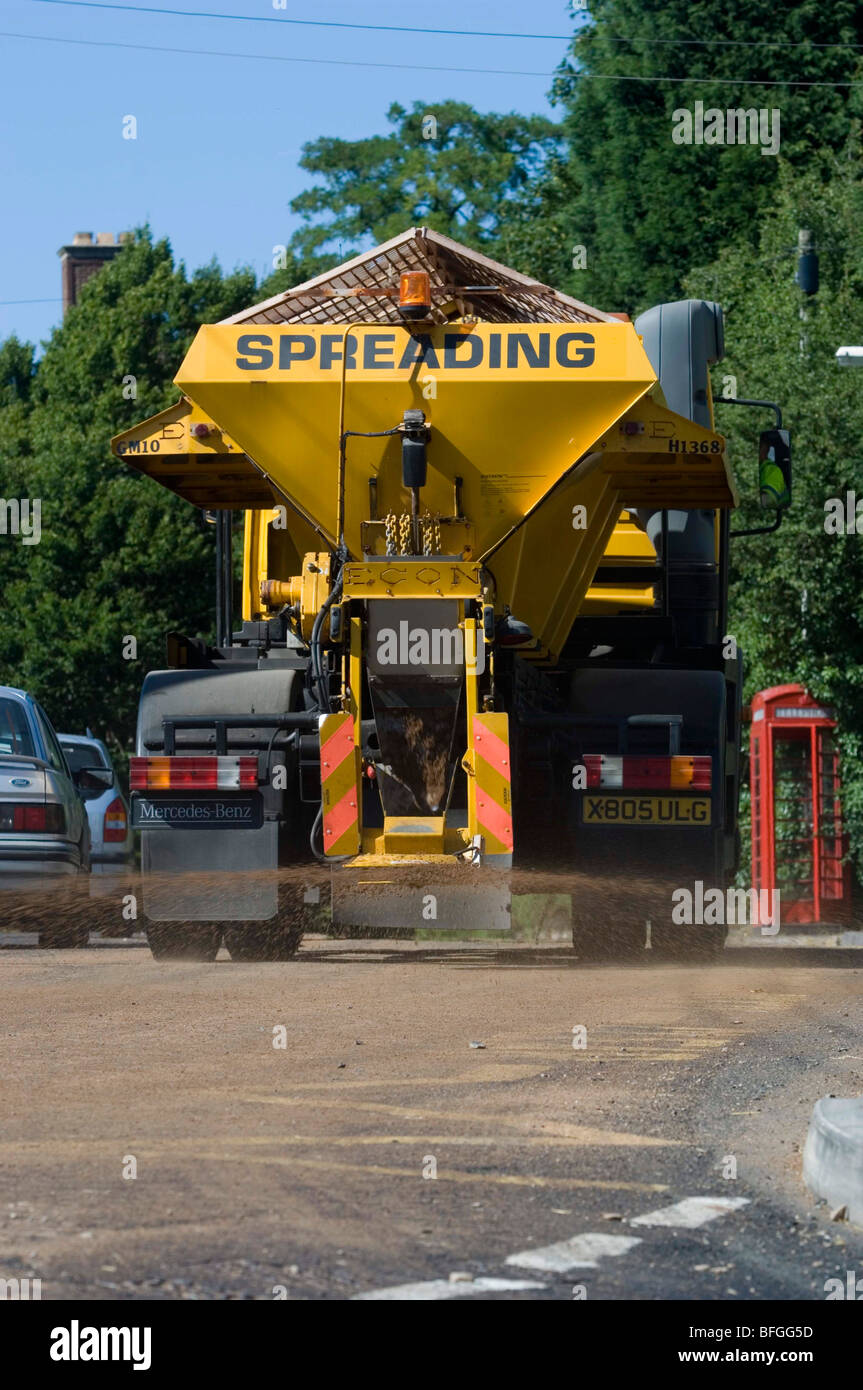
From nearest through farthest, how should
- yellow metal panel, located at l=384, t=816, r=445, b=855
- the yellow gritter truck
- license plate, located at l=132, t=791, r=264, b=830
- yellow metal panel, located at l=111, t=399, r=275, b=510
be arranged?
1. yellow metal panel, located at l=384, t=816, r=445, b=855
2. the yellow gritter truck
3. license plate, located at l=132, t=791, r=264, b=830
4. yellow metal panel, located at l=111, t=399, r=275, b=510

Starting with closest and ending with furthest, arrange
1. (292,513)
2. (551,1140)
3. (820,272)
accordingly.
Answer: (551,1140) → (292,513) → (820,272)

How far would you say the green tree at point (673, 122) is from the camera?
35.2 m

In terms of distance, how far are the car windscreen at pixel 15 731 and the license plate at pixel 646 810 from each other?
13.8ft

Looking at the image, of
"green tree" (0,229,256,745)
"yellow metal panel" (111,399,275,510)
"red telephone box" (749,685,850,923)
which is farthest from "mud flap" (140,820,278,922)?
"green tree" (0,229,256,745)

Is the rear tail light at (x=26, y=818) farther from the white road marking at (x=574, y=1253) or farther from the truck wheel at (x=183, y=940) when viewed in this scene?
the white road marking at (x=574, y=1253)

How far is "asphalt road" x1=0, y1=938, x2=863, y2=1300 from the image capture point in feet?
15.2

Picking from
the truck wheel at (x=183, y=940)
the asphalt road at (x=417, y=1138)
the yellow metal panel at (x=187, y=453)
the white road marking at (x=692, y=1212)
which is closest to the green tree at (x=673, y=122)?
the yellow metal panel at (x=187, y=453)

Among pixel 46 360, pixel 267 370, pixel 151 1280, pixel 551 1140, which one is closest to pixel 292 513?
pixel 267 370

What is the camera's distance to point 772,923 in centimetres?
2080

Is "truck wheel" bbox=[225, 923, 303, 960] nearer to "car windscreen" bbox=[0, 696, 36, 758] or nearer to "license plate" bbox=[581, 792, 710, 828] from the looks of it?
"car windscreen" bbox=[0, 696, 36, 758]

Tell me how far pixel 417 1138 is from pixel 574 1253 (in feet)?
4.35

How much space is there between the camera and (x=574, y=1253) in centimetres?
482
